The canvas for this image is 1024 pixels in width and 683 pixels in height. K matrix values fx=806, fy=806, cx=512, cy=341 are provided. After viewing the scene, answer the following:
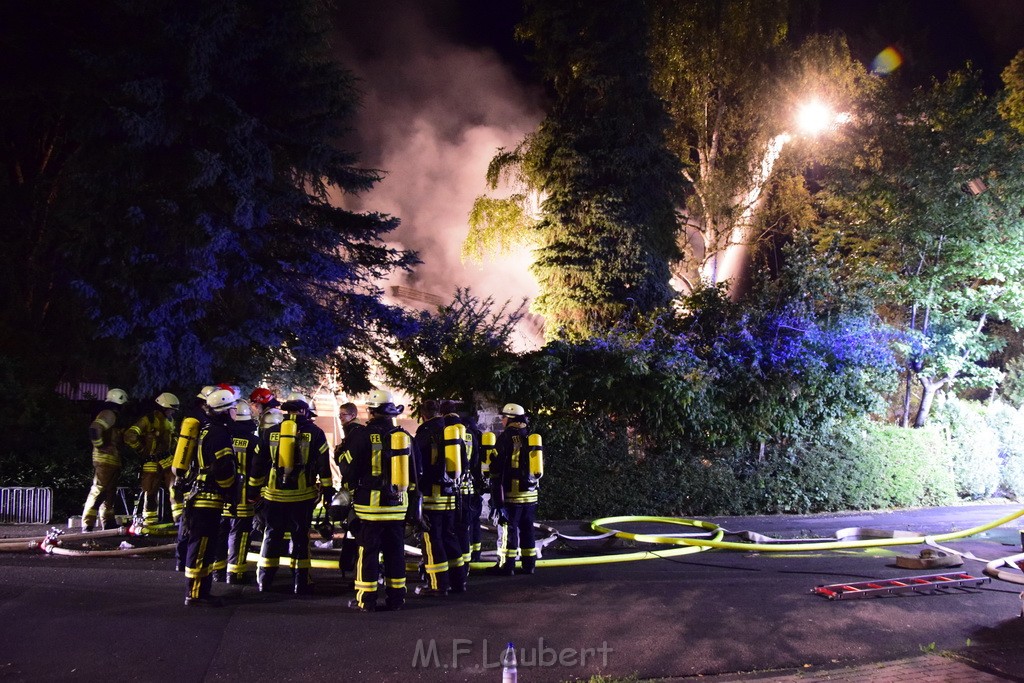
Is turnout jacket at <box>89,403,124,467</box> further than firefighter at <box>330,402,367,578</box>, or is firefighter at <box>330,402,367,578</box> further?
turnout jacket at <box>89,403,124,467</box>

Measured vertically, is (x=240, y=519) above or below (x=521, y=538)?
above

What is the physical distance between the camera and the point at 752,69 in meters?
28.0

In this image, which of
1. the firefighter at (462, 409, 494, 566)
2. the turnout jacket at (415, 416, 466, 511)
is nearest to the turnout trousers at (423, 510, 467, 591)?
the turnout jacket at (415, 416, 466, 511)

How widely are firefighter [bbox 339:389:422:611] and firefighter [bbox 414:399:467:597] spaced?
0.64 meters

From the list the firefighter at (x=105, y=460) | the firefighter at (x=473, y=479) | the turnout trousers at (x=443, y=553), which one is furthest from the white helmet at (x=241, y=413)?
the firefighter at (x=105, y=460)

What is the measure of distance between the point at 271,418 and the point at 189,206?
5518mm

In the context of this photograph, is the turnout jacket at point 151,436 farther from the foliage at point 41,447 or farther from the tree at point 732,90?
the tree at point 732,90

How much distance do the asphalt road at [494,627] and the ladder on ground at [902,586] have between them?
0.16m

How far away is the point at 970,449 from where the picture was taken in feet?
65.0

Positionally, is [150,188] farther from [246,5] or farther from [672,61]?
[672,61]

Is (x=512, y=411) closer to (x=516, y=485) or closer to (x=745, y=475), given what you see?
(x=516, y=485)

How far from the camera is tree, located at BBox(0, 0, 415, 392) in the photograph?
43.1 ft

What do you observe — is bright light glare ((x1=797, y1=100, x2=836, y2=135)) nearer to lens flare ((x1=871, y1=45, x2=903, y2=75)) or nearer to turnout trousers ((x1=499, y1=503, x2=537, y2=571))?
lens flare ((x1=871, y1=45, x2=903, y2=75))

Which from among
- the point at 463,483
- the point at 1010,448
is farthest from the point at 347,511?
the point at 1010,448
